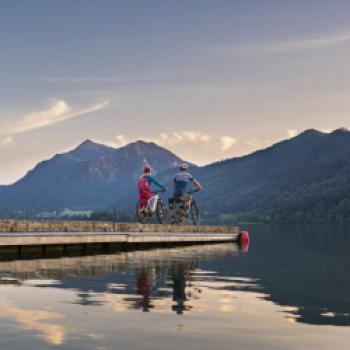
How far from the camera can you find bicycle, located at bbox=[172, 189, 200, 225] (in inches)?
1704

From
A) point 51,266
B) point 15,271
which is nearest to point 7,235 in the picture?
point 51,266

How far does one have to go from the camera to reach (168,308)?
51.2ft

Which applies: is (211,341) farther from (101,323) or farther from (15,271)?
(15,271)

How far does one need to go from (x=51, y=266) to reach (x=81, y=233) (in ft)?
31.3

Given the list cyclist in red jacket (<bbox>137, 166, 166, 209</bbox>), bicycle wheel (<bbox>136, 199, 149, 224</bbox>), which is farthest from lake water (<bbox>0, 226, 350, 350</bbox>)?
bicycle wheel (<bbox>136, 199, 149, 224</bbox>)

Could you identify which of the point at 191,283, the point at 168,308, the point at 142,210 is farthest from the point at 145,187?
the point at 168,308

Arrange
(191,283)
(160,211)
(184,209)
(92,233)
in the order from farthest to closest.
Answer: (184,209) → (160,211) → (92,233) → (191,283)

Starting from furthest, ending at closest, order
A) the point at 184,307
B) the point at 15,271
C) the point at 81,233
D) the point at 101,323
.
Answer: the point at 81,233 < the point at 15,271 < the point at 184,307 < the point at 101,323

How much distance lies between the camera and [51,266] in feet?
86.4

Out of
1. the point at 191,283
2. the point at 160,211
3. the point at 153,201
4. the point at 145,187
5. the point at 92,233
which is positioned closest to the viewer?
the point at 191,283

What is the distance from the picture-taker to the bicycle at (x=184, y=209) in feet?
142

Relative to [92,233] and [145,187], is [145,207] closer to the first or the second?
[145,187]

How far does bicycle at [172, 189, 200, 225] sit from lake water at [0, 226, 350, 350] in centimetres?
1623

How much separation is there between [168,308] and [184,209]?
28172 mm
